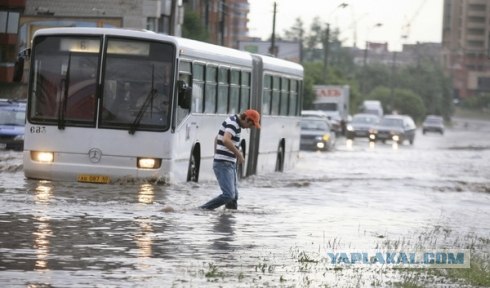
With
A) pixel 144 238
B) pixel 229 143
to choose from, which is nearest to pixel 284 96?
pixel 229 143

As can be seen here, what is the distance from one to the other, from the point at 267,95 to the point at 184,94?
966 centimetres

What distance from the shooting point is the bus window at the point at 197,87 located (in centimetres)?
2825

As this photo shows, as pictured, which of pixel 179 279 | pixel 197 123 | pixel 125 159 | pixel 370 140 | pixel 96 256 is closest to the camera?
pixel 179 279

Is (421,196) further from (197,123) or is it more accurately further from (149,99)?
(149,99)

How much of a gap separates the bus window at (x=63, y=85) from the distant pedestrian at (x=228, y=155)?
4593mm

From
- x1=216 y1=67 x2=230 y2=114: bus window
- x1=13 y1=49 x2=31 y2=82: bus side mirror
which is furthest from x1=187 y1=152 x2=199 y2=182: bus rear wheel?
x1=13 y1=49 x2=31 y2=82: bus side mirror

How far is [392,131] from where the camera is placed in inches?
3036

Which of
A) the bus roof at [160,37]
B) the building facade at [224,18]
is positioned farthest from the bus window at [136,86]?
the building facade at [224,18]

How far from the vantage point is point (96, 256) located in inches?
592

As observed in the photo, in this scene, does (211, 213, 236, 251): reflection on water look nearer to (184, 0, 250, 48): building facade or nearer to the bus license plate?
the bus license plate

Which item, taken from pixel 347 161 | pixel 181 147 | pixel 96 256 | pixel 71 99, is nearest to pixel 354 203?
pixel 181 147

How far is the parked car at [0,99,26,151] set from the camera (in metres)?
43.8

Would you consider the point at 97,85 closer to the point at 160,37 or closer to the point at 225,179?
the point at 160,37

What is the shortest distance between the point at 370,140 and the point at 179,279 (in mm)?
63182
